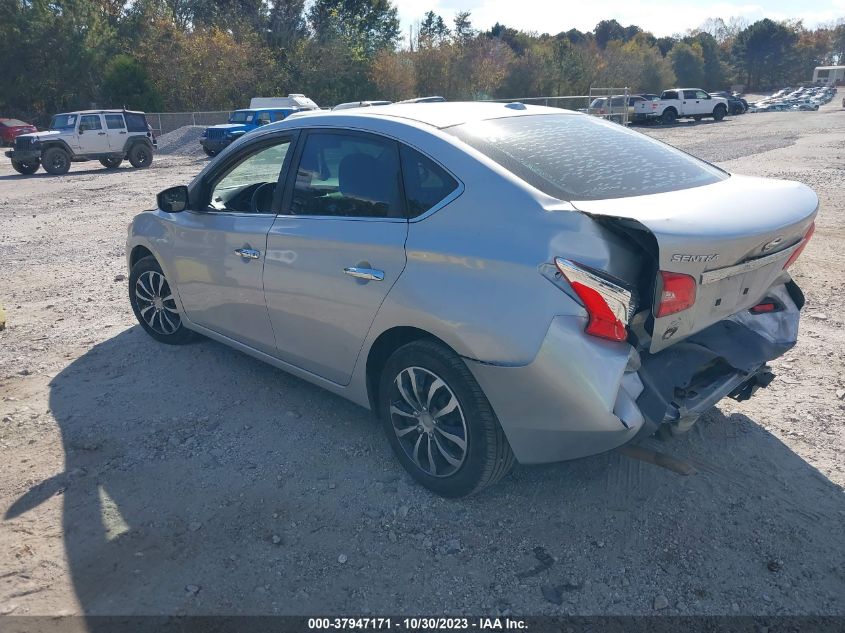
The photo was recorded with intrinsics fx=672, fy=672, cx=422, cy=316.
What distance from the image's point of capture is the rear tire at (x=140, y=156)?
22.4 meters

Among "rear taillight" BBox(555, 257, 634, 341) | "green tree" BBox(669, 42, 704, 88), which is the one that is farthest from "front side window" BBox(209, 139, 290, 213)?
"green tree" BBox(669, 42, 704, 88)

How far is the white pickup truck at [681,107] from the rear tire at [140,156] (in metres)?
25.8

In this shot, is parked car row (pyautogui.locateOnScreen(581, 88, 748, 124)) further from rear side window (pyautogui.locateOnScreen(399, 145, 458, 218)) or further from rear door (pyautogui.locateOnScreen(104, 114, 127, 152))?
rear side window (pyautogui.locateOnScreen(399, 145, 458, 218))

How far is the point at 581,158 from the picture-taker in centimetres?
332

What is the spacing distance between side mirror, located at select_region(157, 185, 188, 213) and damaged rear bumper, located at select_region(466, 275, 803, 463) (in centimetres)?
259

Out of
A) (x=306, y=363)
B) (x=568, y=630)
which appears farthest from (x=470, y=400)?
(x=306, y=363)

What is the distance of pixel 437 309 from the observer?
2.94m

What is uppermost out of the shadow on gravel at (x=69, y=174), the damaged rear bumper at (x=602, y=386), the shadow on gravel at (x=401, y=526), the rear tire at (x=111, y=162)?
the damaged rear bumper at (x=602, y=386)

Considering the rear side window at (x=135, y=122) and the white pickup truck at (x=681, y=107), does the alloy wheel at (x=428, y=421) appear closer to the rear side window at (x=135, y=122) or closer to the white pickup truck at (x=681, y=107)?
the rear side window at (x=135, y=122)

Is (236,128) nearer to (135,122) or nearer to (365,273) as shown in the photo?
(135,122)

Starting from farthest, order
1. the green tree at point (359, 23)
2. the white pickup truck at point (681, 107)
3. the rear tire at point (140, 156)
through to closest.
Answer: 1. the green tree at point (359, 23)
2. the white pickup truck at point (681, 107)
3. the rear tire at point (140, 156)

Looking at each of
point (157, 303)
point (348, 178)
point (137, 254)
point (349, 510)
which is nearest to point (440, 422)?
point (349, 510)

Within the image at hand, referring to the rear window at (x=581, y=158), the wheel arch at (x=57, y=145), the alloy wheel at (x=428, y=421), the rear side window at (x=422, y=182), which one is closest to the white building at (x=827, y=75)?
the wheel arch at (x=57, y=145)

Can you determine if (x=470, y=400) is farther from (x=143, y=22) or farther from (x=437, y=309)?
(x=143, y=22)
